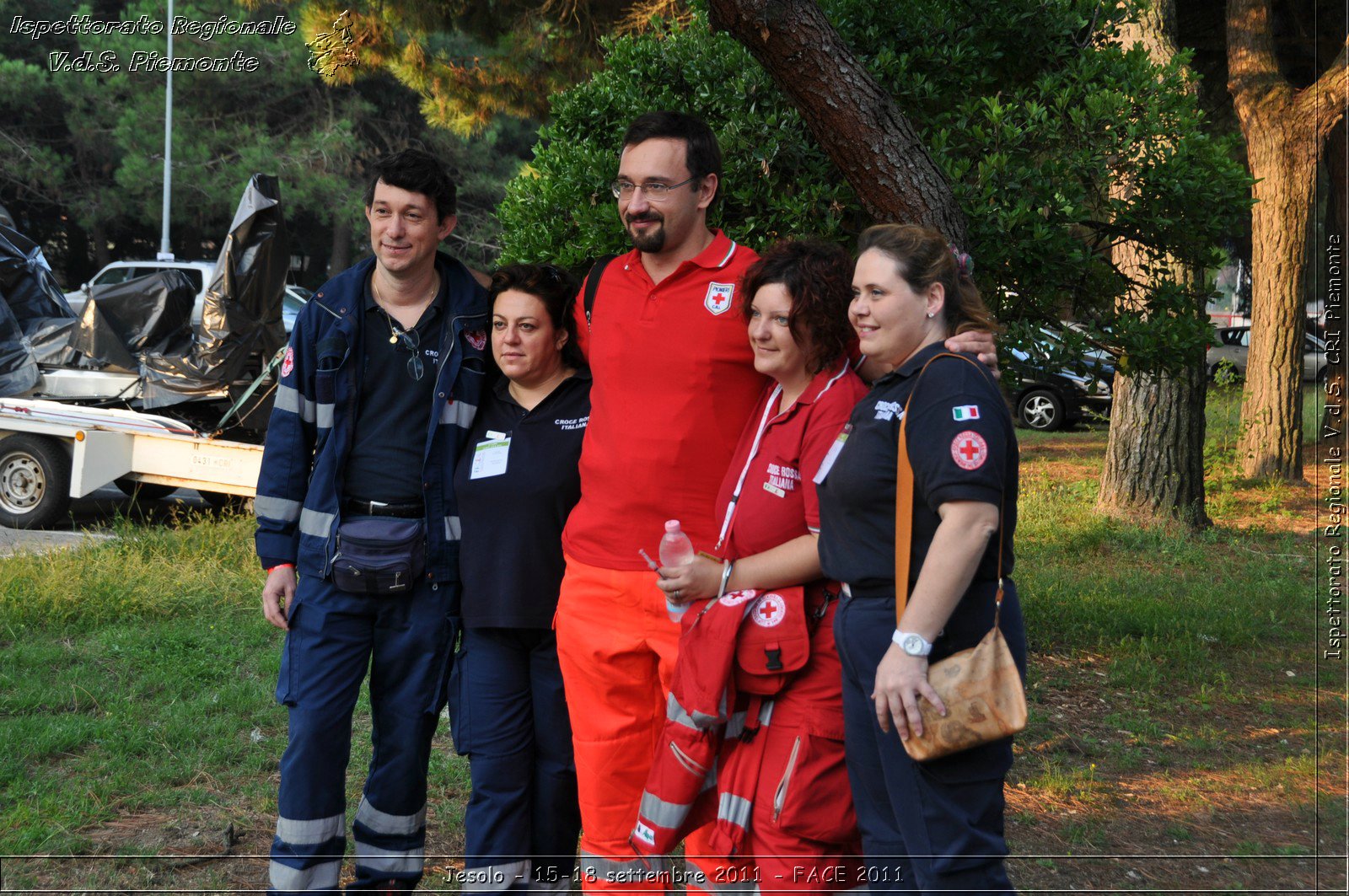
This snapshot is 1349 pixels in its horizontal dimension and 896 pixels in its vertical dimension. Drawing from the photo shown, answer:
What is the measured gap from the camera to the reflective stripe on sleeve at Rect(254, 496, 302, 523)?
11.4 ft

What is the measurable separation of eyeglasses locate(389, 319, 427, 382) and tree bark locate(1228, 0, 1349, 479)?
8.95 meters

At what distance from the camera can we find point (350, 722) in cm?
337

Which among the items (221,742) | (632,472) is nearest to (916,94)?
(632,472)

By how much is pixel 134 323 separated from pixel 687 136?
25.1 ft

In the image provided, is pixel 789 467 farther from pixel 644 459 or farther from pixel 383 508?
pixel 383 508

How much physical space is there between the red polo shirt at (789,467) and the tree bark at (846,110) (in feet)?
5.65

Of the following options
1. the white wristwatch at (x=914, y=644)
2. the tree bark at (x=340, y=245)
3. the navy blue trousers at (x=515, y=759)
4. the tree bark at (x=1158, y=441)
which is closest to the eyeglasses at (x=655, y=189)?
Result: the navy blue trousers at (x=515, y=759)

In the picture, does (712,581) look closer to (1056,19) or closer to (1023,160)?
(1023,160)

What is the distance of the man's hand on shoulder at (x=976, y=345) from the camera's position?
2.60 m

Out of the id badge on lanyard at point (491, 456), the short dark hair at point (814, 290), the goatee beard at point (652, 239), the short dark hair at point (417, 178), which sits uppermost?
the short dark hair at point (417, 178)

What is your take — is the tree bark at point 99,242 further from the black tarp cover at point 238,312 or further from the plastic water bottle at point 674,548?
the plastic water bottle at point 674,548

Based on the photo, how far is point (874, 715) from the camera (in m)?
2.58

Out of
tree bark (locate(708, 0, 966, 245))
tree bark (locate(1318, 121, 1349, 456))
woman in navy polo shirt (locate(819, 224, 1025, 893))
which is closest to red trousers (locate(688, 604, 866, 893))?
woman in navy polo shirt (locate(819, 224, 1025, 893))

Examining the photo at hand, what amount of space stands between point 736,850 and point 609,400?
1.22m
